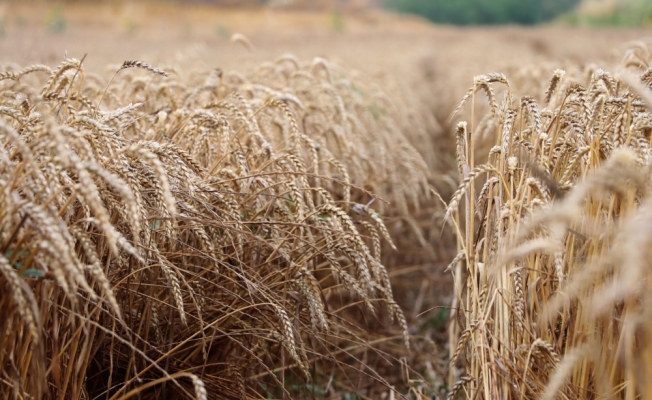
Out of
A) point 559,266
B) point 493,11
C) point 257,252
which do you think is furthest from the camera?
point 493,11

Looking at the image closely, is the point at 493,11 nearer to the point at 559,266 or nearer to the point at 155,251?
the point at 559,266

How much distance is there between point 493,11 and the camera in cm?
4472

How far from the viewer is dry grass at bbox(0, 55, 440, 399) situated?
114 cm

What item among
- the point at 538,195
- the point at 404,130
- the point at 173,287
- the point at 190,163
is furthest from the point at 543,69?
the point at 173,287

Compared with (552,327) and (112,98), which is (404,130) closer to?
(112,98)

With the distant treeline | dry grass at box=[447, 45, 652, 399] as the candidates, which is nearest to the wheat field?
dry grass at box=[447, 45, 652, 399]

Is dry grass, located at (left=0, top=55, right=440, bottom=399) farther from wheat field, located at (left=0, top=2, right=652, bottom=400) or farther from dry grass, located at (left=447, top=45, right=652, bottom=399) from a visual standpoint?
dry grass, located at (left=447, top=45, right=652, bottom=399)

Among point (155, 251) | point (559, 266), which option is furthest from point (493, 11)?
point (155, 251)

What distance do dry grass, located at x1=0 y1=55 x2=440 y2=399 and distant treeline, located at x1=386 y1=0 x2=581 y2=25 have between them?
4674cm

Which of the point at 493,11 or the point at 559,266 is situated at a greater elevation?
the point at 493,11

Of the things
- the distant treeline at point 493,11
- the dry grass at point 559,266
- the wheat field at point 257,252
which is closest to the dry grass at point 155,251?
the wheat field at point 257,252

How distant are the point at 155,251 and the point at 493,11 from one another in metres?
47.9

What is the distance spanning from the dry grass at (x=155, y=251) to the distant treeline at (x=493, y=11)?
46.7 metres

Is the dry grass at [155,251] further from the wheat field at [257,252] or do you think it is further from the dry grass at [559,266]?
the dry grass at [559,266]
